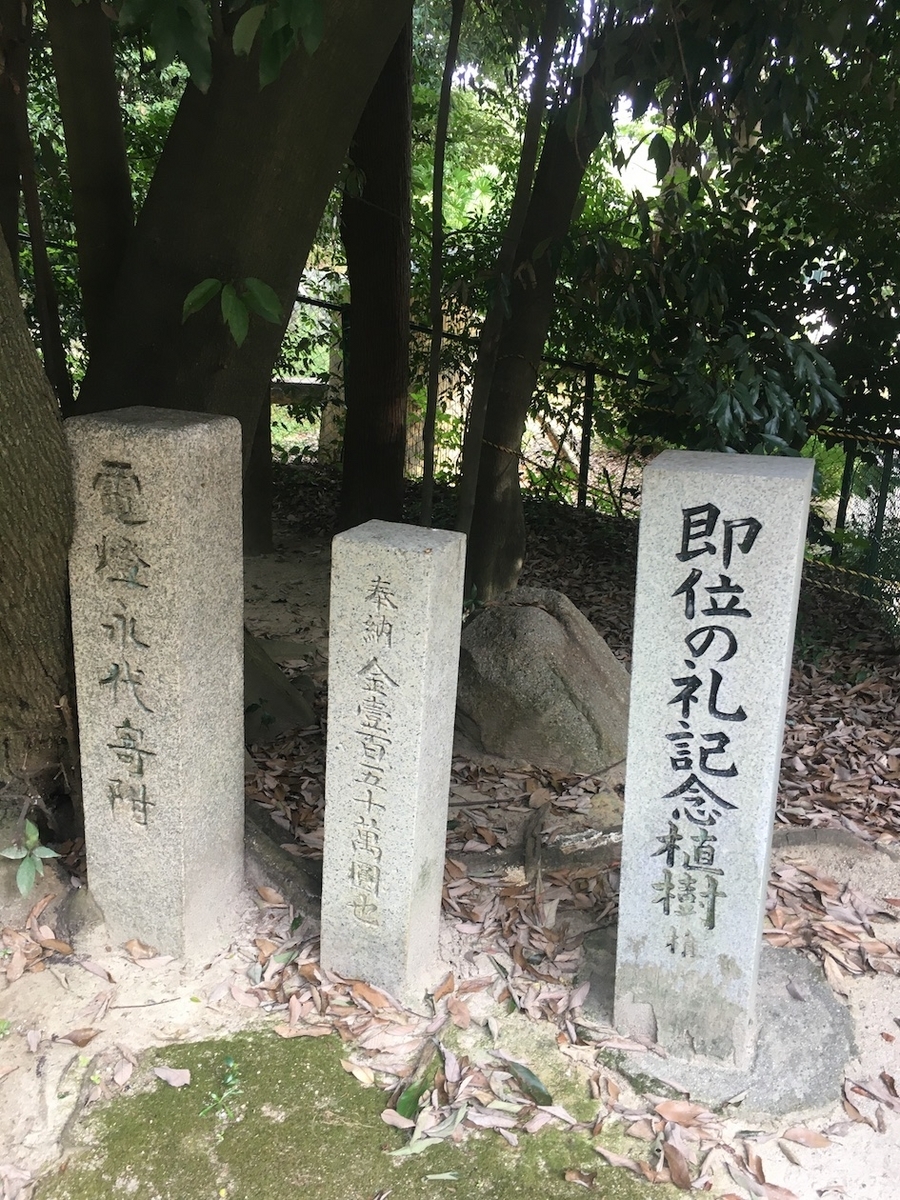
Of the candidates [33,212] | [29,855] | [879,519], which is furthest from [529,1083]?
[879,519]

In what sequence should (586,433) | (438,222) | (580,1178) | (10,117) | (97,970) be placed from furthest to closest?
1. (586,433)
2. (438,222)
3. (10,117)
4. (97,970)
5. (580,1178)

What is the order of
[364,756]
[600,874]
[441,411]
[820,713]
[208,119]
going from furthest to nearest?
[441,411] < [820,713] < [600,874] < [208,119] < [364,756]

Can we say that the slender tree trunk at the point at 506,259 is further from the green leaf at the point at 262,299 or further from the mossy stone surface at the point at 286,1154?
the mossy stone surface at the point at 286,1154

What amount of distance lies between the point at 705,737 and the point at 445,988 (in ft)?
3.73

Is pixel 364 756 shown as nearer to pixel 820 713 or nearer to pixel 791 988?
pixel 791 988

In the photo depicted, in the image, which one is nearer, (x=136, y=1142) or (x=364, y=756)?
(x=136, y=1142)

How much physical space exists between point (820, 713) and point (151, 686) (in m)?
3.47

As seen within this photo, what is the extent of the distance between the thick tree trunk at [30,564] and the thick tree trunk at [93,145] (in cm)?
102

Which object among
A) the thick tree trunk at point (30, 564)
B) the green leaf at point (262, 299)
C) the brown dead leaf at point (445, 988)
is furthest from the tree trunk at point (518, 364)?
the brown dead leaf at point (445, 988)

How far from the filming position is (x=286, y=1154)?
8.32 ft

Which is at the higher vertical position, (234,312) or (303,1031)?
(234,312)

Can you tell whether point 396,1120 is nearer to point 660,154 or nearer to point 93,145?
point 660,154

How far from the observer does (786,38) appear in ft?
12.2

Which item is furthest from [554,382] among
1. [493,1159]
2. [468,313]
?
[493,1159]
